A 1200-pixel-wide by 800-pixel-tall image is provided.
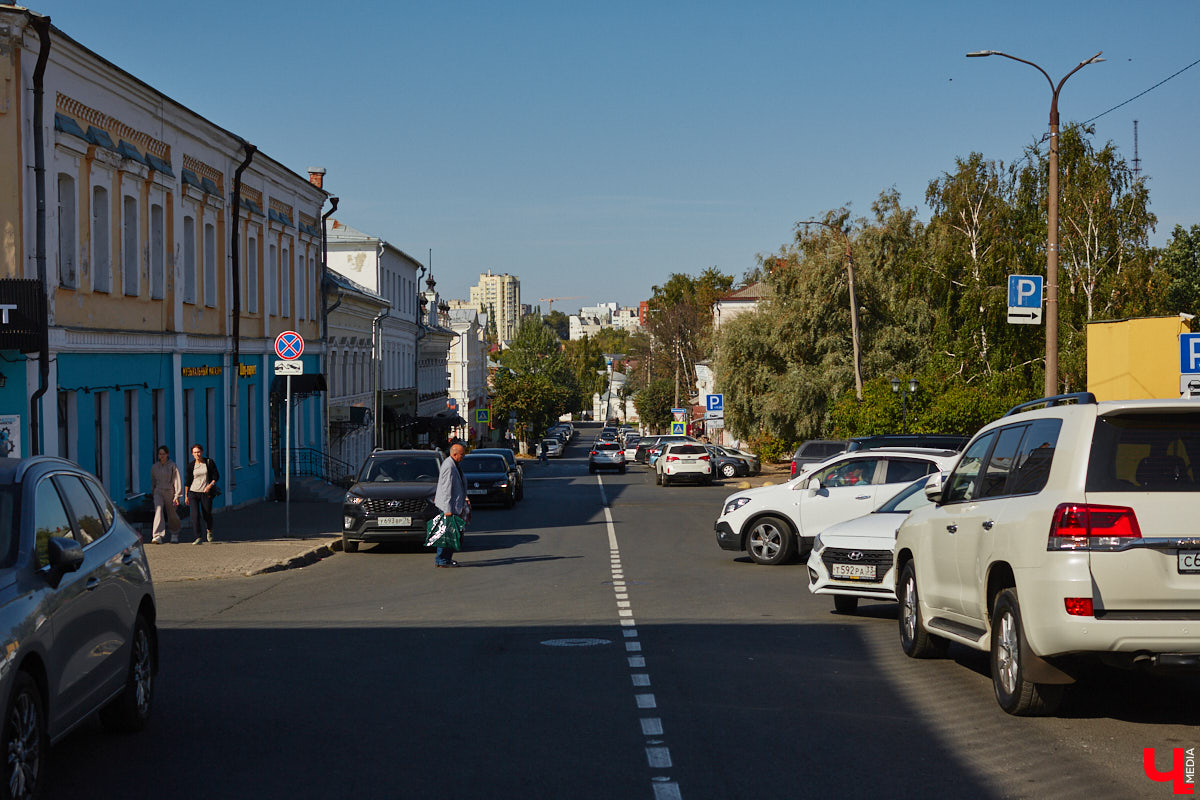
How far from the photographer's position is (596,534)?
2567 centimetres

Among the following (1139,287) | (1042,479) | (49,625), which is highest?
(1139,287)

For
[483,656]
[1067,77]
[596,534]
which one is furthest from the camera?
[596,534]

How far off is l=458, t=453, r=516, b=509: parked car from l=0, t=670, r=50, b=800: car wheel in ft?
89.1

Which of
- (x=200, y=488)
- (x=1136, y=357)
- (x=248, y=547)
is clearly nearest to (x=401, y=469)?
(x=248, y=547)

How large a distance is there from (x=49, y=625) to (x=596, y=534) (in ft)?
64.6

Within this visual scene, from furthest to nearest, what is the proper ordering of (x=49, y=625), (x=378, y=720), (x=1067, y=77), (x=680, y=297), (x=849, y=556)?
(x=680, y=297)
(x=1067, y=77)
(x=849, y=556)
(x=378, y=720)
(x=49, y=625)

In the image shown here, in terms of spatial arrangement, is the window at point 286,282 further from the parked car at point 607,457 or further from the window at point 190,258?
the parked car at point 607,457

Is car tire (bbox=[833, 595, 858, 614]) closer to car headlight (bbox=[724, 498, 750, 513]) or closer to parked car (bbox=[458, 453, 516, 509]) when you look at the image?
car headlight (bbox=[724, 498, 750, 513])

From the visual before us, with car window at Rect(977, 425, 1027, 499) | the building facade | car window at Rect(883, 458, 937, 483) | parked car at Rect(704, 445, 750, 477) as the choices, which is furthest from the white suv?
parked car at Rect(704, 445, 750, 477)

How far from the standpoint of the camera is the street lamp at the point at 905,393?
41.5 metres

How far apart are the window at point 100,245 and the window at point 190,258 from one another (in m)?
5.16

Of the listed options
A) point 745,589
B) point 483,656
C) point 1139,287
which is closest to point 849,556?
point 745,589

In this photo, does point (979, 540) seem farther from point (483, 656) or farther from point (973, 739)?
point (483, 656)

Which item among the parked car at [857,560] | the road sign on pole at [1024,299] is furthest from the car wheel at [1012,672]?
the road sign on pole at [1024,299]
